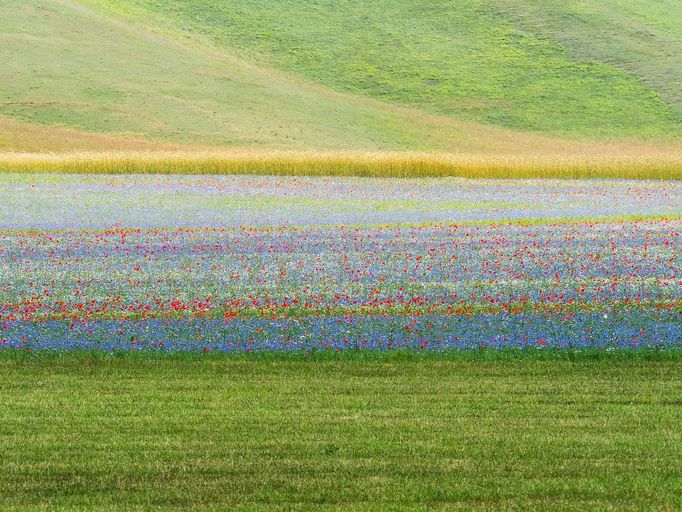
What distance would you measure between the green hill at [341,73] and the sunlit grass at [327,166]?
18.3 metres

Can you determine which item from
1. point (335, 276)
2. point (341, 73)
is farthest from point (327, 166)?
point (341, 73)

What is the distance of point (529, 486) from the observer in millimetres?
9711

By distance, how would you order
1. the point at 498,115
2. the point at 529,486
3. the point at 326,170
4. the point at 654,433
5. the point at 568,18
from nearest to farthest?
the point at 529,486 → the point at 654,433 → the point at 326,170 → the point at 498,115 → the point at 568,18

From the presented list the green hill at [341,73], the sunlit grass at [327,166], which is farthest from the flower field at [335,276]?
the green hill at [341,73]

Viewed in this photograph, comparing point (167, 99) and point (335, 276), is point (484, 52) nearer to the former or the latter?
point (167, 99)

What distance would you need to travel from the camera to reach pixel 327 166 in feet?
191

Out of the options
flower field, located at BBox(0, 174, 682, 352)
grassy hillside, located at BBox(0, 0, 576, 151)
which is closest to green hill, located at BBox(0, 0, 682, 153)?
grassy hillside, located at BBox(0, 0, 576, 151)

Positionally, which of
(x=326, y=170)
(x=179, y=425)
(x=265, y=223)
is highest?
Result: (x=179, y=425)

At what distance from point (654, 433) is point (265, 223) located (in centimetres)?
2405

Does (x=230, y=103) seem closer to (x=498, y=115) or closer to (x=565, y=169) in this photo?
(x=498, y=115)

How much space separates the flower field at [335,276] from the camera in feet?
57.4

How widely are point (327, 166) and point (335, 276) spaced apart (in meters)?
35.9

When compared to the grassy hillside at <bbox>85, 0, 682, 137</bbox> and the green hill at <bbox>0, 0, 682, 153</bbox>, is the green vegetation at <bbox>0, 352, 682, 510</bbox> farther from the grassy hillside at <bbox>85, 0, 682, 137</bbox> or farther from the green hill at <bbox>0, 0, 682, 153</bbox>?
the grassy hillside at <bbox>85, 0, 682, 137</bbox>

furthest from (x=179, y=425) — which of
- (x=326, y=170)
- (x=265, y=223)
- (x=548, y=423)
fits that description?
(x=326, y=170)
